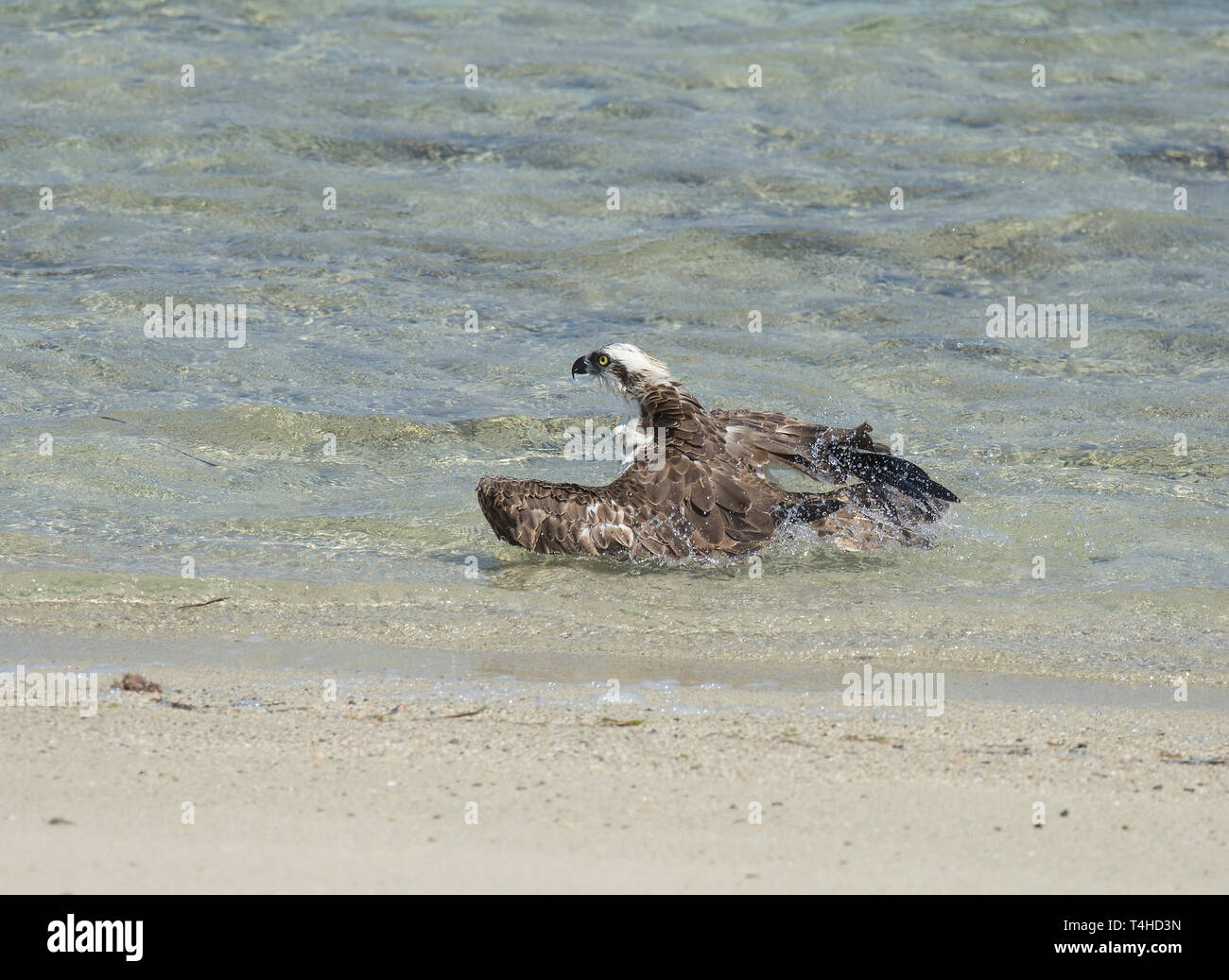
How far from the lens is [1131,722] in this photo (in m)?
5.62

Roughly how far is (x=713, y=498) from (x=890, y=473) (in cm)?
94

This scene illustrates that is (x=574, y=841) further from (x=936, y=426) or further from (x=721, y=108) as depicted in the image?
(x=721, y=108)

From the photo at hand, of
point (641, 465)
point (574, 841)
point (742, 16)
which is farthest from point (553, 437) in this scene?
point (742, 16)

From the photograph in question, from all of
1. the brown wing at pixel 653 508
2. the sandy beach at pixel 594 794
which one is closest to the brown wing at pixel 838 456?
the brown wing at pixel 653 508

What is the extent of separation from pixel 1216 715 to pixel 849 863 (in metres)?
2.40

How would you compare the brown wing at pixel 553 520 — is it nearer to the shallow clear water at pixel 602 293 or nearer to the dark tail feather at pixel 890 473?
the shallow clear water at pixel 602 293

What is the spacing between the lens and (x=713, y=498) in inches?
314

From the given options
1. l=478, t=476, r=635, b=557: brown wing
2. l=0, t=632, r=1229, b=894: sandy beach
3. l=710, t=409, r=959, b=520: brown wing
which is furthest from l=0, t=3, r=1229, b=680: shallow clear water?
l=0, t=632, r=1229, b=894: sandy beach

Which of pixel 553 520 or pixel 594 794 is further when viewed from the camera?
pixel 553 520

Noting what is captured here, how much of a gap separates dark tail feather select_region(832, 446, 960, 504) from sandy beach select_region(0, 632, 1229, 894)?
2.17m

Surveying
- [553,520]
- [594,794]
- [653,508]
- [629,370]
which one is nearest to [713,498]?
[653,508]

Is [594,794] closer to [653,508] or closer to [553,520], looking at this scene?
[553,520]

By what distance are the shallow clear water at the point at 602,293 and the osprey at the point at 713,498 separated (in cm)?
18

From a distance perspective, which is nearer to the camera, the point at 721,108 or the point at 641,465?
the point at 641,465
